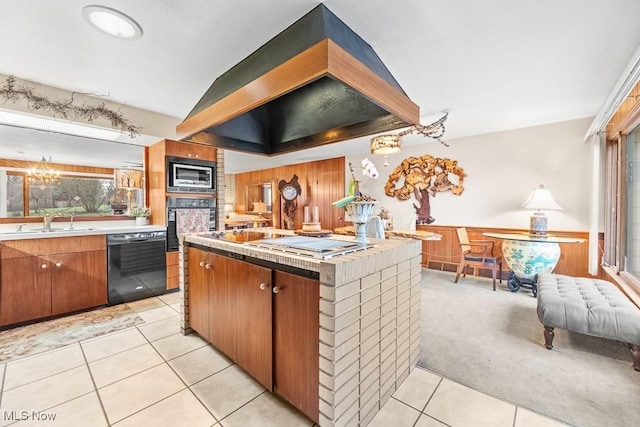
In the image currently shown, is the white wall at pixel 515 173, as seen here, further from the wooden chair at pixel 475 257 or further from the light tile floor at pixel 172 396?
the light tile floor at pixel 172 396

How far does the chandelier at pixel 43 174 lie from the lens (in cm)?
301

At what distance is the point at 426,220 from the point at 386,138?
7.30 ft

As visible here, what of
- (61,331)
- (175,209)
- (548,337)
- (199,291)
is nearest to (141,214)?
(175,209)

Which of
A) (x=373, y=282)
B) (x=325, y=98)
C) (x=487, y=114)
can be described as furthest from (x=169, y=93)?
(x=487, y=114)

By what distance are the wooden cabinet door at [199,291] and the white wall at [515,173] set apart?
3.94 meters

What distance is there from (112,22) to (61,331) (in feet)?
8.75

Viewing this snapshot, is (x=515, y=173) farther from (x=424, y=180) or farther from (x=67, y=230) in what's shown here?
(x=67, y=230)

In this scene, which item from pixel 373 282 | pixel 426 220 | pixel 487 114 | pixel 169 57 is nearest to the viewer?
pixel 373 282

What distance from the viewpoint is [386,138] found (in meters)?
3.57

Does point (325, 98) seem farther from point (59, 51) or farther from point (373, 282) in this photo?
point (59, 51)

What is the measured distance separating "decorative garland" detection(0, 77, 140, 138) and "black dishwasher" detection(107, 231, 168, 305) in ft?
4.22

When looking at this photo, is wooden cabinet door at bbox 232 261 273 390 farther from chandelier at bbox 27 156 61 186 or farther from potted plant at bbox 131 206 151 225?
chandelier at bbox 27 156 61 186

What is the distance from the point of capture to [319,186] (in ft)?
22.8

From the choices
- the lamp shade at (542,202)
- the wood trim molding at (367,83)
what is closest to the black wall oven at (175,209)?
the wood trim molding at (367,83)
